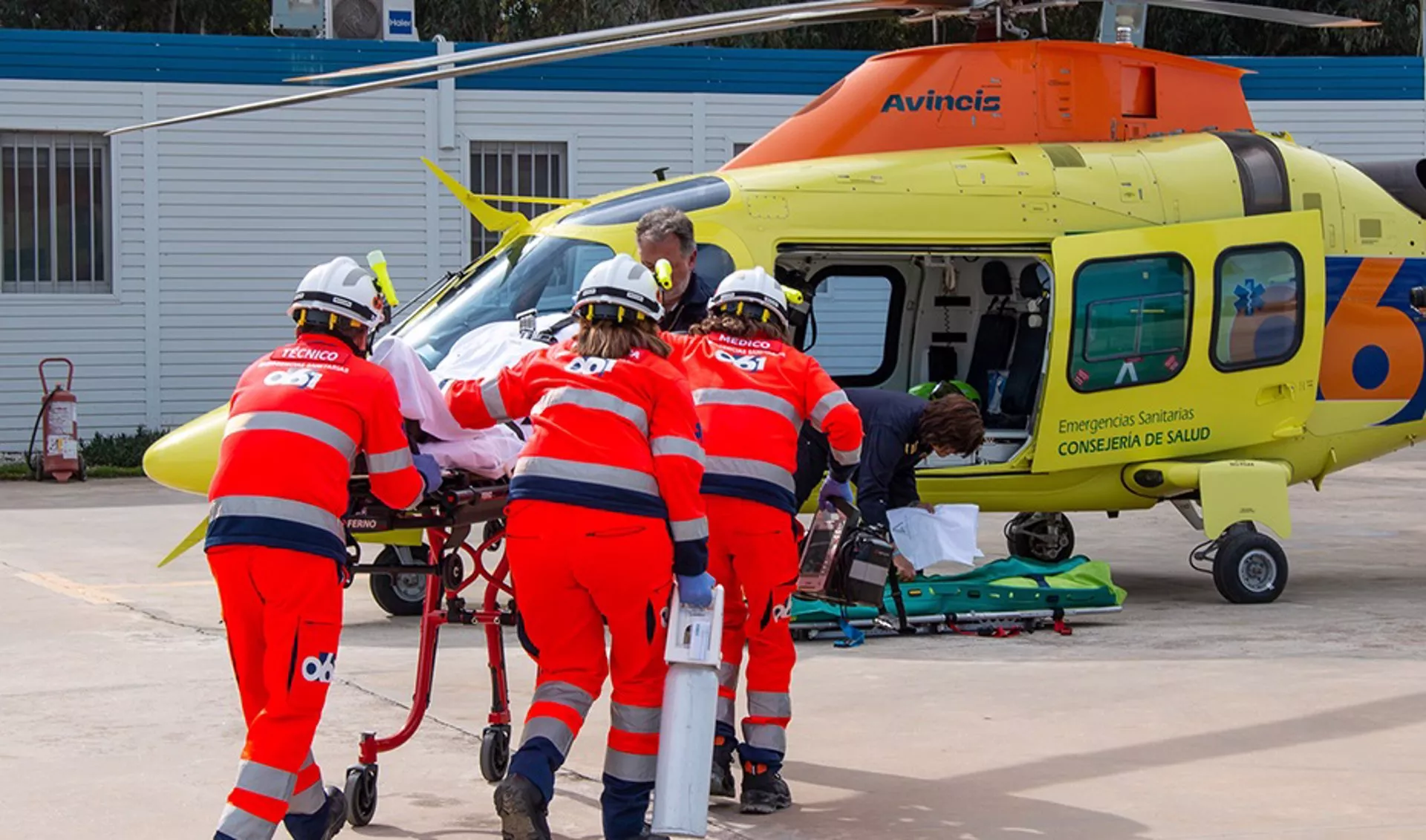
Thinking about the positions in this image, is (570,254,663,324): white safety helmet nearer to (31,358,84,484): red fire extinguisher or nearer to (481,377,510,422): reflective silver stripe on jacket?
(481,377,510,422): reflective silver stripe on jacket

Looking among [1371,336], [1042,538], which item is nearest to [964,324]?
[1042,538]

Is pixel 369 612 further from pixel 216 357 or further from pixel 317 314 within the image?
pixel 216 357

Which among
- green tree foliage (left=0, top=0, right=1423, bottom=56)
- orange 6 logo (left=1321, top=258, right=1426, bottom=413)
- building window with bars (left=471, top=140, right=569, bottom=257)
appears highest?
green tree foliage (left=0, top=0, right=1423, bottom=56)

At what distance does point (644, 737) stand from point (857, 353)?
1384 centimetres

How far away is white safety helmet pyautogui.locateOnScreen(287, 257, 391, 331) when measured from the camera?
5246mm

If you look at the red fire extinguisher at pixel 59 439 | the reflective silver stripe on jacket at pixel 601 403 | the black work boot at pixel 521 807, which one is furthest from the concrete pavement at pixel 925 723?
the red fire extinguisher at pixel 59 439

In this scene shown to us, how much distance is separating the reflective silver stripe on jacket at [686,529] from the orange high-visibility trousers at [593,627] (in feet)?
0.09

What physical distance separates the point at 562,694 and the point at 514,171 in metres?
15.2

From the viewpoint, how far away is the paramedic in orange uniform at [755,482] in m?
6.13

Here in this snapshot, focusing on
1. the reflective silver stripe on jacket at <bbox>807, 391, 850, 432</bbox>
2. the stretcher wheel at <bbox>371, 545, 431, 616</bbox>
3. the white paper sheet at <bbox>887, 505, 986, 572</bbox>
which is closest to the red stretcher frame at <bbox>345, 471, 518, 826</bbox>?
the reflective silver stripe on jacket at <bbox>807, 391, 850, 432</bbox>

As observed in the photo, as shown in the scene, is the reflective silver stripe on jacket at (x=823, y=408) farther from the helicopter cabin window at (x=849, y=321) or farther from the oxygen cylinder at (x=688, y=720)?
the helicopter cabin window at (x=849, y=321)

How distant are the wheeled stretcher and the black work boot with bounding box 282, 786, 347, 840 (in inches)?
18.4

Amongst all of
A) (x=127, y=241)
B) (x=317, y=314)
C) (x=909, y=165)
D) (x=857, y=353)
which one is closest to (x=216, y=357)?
(x=127, y=241)

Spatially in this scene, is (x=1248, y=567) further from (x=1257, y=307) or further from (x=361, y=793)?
(x=361, y=793)
